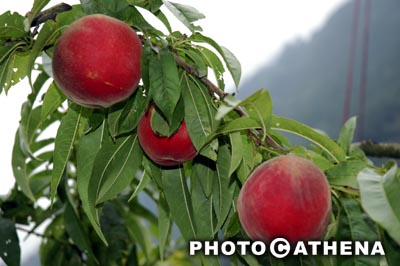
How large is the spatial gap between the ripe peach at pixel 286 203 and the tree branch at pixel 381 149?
0.68 meters

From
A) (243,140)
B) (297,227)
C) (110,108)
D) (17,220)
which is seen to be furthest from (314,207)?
(17,220)

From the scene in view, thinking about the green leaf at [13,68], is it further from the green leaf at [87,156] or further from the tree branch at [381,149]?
the tree branch at [381,149]

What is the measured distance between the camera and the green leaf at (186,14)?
729mm

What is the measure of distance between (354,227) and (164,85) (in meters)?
0.25

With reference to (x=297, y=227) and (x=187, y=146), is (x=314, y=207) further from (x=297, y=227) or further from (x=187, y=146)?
(x=187, y=146)

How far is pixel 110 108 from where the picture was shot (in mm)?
761

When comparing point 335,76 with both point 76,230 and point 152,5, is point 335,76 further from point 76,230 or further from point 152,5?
point 152,5

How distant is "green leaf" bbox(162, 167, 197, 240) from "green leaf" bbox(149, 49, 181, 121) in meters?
0.14

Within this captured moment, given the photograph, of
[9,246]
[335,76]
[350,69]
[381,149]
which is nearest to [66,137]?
[9,246]

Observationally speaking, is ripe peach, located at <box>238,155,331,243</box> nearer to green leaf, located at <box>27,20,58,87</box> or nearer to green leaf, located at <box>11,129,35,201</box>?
green leaf, located at <box>27,20,58,87</box>

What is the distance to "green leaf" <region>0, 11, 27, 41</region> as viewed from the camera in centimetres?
73

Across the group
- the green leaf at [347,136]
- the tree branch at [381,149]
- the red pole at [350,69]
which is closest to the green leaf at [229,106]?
the green leaf at [347,136]

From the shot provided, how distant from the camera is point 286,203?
0.64 metres

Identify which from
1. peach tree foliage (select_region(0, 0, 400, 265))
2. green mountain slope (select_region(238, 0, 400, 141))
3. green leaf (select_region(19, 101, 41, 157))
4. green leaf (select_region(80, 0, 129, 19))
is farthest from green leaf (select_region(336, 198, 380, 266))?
green mountain slope (select_region(238, 0, 400, 141))
